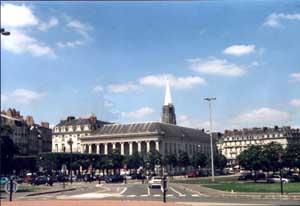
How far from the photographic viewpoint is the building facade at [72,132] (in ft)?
629

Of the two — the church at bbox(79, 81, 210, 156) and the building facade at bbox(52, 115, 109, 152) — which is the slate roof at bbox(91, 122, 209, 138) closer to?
the church at bbox(79, 81, 210, 156)

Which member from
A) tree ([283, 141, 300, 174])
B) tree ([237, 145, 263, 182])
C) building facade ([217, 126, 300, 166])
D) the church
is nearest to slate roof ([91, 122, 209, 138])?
the church

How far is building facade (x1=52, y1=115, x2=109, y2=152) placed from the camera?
7549 inches

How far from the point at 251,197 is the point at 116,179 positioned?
4622 centimetres

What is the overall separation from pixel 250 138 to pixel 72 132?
7278cm

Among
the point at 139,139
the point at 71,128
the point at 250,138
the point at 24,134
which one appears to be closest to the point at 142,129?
the point at 139,139

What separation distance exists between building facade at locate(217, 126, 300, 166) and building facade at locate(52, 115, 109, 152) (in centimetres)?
5616

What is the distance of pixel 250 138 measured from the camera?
18388cm

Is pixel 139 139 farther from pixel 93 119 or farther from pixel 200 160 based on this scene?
pixel 200 160

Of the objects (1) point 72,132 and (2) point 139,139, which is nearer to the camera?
(2) point 139,139

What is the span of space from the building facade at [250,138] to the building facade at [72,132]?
2211 inches

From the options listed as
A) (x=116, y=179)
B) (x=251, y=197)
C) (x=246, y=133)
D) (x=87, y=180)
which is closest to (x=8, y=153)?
(x=87, y=180)

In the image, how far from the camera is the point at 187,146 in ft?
619

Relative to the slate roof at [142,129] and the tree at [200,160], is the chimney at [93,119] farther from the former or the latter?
the tree at [200,160]
